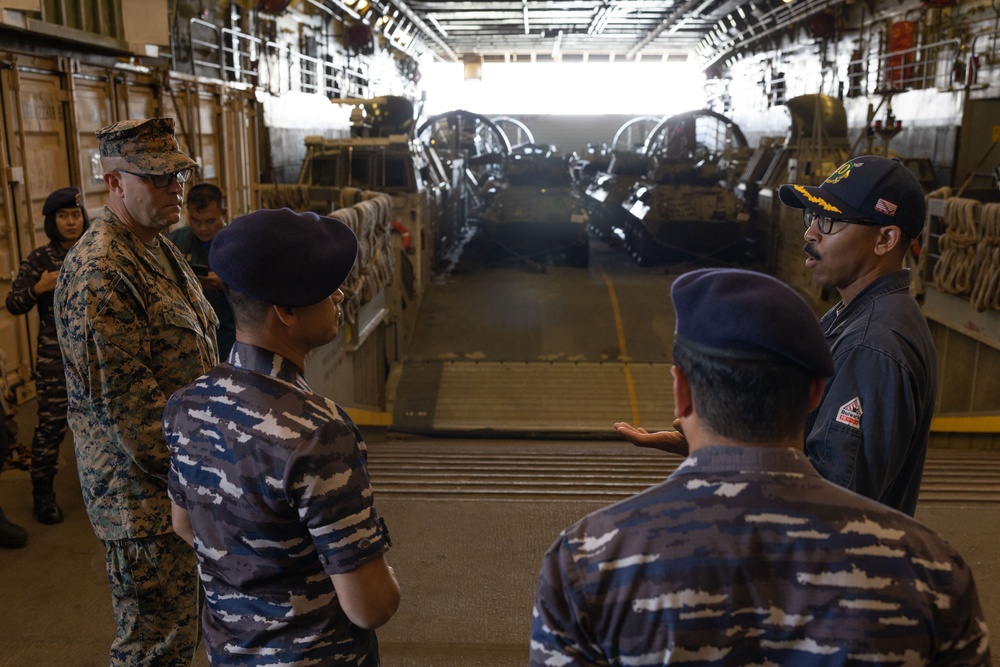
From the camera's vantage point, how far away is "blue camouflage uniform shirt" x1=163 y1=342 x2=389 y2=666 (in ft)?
5.83

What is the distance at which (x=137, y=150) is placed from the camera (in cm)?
291

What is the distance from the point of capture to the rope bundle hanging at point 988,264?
6863mm

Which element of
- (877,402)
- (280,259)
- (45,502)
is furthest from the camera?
(45,502)

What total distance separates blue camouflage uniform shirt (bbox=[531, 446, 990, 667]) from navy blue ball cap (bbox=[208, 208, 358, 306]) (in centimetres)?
88

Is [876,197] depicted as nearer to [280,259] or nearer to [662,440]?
[662,440]

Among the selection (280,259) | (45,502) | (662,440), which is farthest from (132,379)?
(45,502)

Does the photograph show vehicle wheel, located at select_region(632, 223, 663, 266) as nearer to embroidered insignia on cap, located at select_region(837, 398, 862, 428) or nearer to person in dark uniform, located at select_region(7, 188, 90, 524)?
person in dark uniform, located at select_region(7, 188, 90, 524)

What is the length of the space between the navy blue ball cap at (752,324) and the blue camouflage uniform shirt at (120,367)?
1962 millimetres

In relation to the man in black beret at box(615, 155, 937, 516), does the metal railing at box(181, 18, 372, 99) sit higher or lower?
higher

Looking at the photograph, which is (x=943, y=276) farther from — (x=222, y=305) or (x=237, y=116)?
(x=237, y=116)

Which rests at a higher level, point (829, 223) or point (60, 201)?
point (829, 223)

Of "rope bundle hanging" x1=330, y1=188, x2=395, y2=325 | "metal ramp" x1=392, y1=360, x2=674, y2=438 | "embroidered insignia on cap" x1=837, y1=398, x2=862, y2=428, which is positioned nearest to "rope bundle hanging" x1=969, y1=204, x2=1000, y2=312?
"metal ramp" x1=392, y1=360, x2=674, y2=438

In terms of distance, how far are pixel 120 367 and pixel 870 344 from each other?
2177 mm

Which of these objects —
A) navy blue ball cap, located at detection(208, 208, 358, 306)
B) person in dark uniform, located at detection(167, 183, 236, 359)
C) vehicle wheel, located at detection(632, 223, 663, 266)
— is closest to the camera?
navy blue ball cap, located at detection(208, 208, 358, 306)
